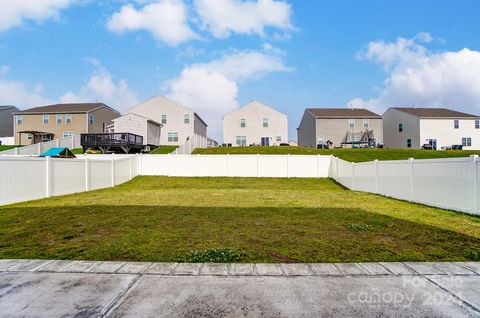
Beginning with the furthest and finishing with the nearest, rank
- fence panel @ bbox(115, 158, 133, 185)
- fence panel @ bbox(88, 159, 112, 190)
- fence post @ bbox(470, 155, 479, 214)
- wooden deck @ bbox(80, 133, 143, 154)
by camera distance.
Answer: wooden deck @ bbox(80, 133, 143, 154), fence panel @ bbox(115, 158, 133, 185), fence panel @ bbox(88, 159, 112, 190), fence post @ bbox(470, 155, 479, 214)

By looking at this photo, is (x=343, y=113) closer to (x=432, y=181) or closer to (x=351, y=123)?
(x=351, y=123)

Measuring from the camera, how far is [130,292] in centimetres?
329

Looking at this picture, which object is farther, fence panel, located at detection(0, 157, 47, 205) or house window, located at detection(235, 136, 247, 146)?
house window, located at detection(235, 136, 247, 146)

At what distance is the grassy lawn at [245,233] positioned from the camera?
15.5 ft

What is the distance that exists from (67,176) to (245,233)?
11052mm

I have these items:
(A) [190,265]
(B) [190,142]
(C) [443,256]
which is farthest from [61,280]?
(B) [190,142]

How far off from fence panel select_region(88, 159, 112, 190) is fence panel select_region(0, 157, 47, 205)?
3.95 meters

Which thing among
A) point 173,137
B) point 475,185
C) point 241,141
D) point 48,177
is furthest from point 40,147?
point 475,185

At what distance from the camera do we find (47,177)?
12.3 meters

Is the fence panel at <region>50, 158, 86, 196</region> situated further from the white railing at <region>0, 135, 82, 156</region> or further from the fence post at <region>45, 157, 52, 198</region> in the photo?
the white railing at <region>0, 135, 82, 156</region>

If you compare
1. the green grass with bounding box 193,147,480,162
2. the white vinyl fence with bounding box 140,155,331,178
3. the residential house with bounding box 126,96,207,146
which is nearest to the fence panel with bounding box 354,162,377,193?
the white vinyl fence with bounding box 140,155,331,178

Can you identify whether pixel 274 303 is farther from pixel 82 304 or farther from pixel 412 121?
pixel 412 121

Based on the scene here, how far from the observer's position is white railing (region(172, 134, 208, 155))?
91.6ft

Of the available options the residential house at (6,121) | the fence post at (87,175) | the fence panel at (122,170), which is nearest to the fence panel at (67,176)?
the fence post at (87,175)
